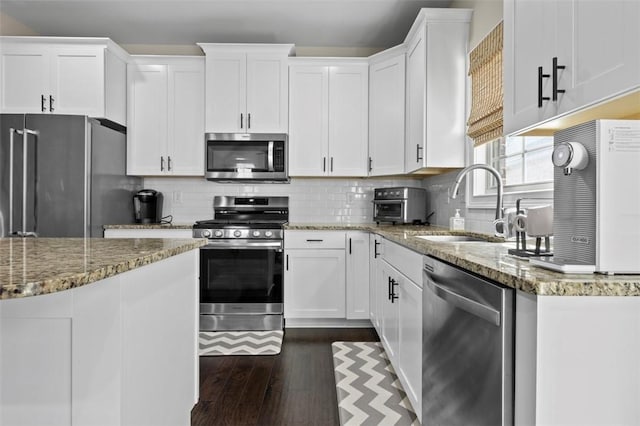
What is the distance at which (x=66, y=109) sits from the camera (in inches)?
128

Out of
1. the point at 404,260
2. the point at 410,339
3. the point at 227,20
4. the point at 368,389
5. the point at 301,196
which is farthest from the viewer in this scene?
the point at 301,196

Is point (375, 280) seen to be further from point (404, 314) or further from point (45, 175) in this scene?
point (45, 175)

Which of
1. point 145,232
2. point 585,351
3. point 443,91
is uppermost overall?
point 443,91

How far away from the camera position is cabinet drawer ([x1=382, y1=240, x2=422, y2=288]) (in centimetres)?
178

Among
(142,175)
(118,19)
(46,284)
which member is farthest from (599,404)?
(118,19)

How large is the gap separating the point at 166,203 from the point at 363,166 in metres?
2.05

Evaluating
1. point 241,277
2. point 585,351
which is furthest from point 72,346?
point 241,277

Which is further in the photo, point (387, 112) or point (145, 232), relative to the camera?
point (387, 112)

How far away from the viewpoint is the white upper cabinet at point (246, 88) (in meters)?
3.46

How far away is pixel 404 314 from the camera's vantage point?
2.05m

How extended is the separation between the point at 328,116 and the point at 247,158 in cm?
85

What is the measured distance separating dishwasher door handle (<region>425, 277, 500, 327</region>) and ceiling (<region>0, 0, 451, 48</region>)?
257 cm

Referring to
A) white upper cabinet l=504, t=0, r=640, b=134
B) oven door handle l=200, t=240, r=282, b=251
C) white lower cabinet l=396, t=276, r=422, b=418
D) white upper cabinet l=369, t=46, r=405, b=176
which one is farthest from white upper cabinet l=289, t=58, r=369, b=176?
white upper cabinet l=504, t=0, r=640, b=134

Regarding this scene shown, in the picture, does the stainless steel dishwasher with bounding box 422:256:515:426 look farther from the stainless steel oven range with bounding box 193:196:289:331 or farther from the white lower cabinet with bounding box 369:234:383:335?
the stainless steel oven range with bounding box 193:196:289:331
